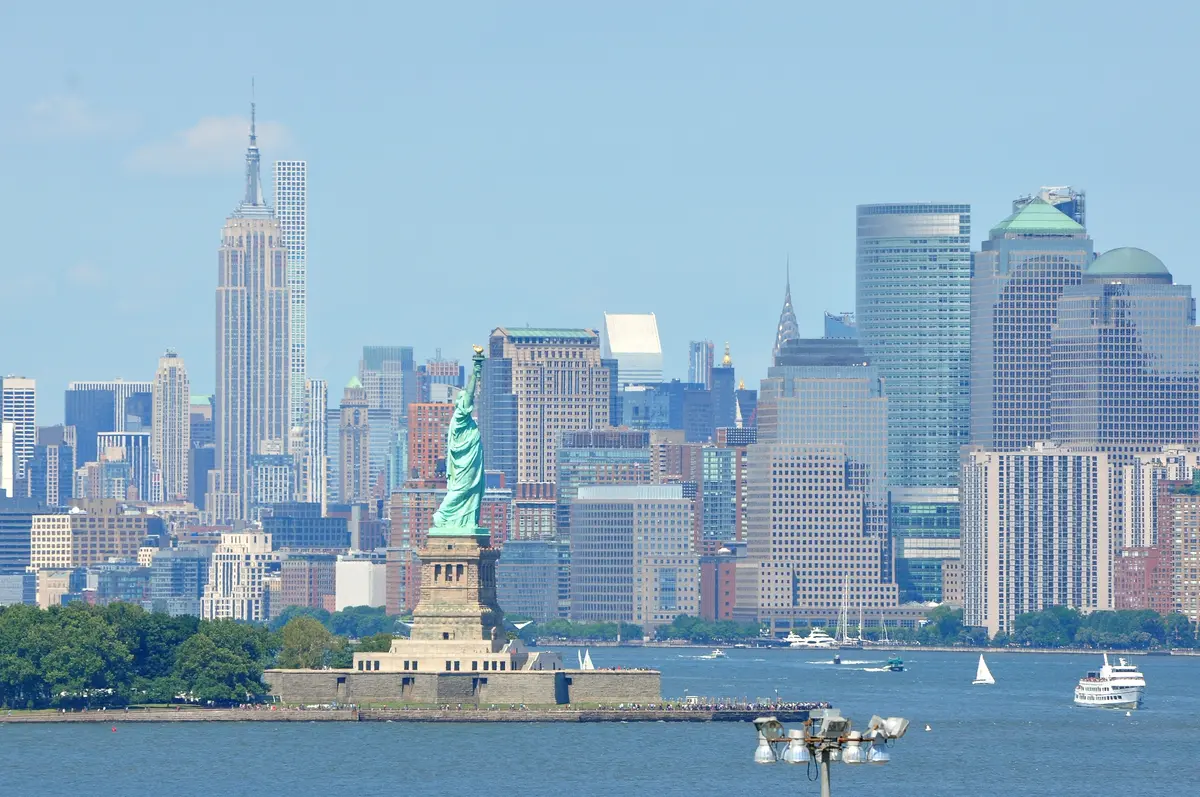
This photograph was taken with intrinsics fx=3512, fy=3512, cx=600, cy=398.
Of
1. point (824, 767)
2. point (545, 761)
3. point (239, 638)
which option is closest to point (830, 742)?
point (824, 767)

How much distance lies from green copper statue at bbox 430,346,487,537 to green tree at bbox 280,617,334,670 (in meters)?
12.1

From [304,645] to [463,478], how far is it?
15219 mm

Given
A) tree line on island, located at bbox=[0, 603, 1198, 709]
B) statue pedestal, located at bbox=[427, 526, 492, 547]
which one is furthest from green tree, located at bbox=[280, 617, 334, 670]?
statue pedestal, located at bbox=[427, 526, 492, 547]

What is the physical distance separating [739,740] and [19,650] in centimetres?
3534

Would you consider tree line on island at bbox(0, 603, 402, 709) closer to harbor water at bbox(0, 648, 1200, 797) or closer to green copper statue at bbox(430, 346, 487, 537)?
harbor water at bbox(0, 648, 1200, 797)

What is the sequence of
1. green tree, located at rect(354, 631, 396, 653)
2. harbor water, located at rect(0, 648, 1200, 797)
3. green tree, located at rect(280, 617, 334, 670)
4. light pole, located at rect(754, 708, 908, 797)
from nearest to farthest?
1. light pole, located at rect(754, 708, 908, 797)
2. harbor water, located at rect(0, 648, 1200, 797)
3. green tree, located at rect(354, 631, 396, 653)
4. green tree, located at rect(280, 617, 334, 670)

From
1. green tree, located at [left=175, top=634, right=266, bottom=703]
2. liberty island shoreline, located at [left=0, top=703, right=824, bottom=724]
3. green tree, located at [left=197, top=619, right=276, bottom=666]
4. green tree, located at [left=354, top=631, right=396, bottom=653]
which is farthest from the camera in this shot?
green tree, located at [left=354, top=631, right=396, bottom=653]

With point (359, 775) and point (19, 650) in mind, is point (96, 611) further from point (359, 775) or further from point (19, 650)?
point (359, 775)

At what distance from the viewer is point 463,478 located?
564ft

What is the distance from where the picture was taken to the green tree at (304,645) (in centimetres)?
18012

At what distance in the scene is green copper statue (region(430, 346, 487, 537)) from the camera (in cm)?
17012

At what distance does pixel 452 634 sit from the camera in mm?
168625

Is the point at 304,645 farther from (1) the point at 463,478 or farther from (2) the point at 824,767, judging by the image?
(2) the point at 824,767

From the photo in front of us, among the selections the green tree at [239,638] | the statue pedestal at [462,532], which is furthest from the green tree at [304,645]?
the statue pedestal at [462,532]
